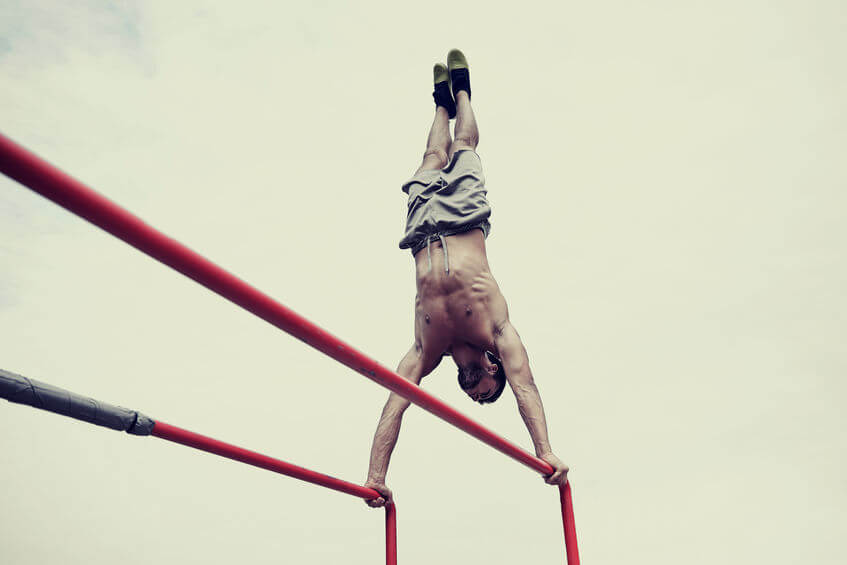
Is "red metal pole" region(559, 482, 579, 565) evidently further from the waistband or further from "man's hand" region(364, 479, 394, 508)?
the waistband

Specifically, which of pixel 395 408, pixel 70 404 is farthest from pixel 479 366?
pixel 70 404

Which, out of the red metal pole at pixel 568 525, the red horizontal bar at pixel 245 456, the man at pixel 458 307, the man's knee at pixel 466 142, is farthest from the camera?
the man's knee at pixel 466 142

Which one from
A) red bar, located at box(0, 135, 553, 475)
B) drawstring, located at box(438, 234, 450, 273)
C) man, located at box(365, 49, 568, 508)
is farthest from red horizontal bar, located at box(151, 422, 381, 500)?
drawstring, located at box(438, 234, 450, 273)

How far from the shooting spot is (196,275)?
117cm

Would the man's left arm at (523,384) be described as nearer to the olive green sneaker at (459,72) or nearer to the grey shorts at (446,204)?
the grey shorts at (446,204)

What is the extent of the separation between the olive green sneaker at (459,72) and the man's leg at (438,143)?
0.61ft

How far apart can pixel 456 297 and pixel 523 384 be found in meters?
0.56

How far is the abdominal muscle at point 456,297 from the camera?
3.33 m

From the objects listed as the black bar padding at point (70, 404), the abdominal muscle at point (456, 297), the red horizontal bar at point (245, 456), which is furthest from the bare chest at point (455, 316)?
the black bar padding at point (70, 404)

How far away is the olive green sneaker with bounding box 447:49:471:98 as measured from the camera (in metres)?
4.41

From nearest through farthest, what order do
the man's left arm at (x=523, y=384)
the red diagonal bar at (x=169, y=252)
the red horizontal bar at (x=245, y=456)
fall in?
the red diagonal bar at (x=169, y=252) < the red horizontal bar at (x=245, y=456) < the man's left arm at (x=523, y=384)

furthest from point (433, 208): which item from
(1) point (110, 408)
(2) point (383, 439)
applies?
(1) point (110, 408)

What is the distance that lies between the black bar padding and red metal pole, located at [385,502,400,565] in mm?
1230

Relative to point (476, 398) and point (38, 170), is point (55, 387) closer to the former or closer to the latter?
point (38, 170)
